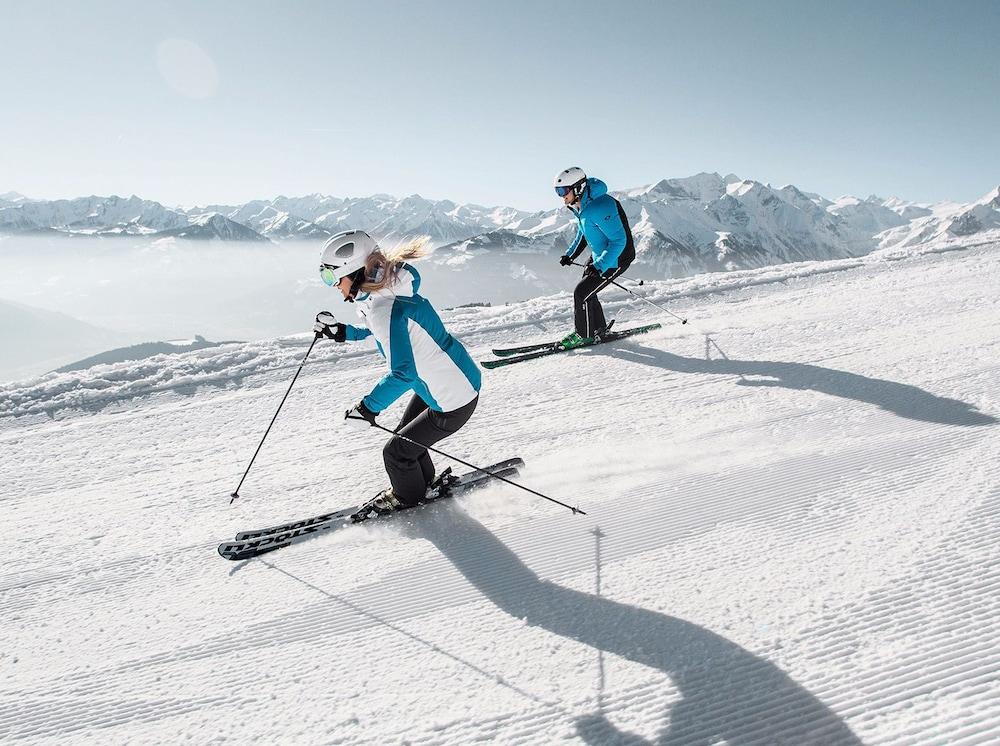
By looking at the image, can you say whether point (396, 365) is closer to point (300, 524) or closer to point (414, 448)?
point (414, 448)

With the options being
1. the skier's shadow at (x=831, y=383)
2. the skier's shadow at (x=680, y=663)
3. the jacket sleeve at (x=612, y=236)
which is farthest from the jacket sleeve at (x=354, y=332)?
the jacket sleeve at (x=612, y=236)

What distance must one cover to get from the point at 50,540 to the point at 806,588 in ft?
17.8

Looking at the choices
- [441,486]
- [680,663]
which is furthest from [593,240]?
[680,663]

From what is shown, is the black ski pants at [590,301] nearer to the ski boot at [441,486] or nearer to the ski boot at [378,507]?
the ski boot at [441,486]

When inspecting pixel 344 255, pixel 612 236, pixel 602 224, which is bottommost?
pixel 344 255

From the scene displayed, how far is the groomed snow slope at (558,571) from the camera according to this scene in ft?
8.86

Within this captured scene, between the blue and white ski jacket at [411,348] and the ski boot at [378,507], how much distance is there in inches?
33.3

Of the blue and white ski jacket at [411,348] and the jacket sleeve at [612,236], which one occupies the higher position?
the jacket sleeve at [612,236]

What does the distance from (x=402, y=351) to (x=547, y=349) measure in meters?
4.16

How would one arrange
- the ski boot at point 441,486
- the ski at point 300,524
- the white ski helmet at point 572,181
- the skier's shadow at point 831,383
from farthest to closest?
1. the white ski helmet at point 572,181
2. the skier's shadow at point 831,383
3. the ski boot at point 441,486
4. the ski at point 300,524

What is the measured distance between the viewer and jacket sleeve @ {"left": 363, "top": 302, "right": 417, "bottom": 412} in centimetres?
376

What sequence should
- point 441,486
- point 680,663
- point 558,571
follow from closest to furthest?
point 680,663, point 558,571, point 441,486

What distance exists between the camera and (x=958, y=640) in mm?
2736

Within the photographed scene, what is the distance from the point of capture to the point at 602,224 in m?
7.58
